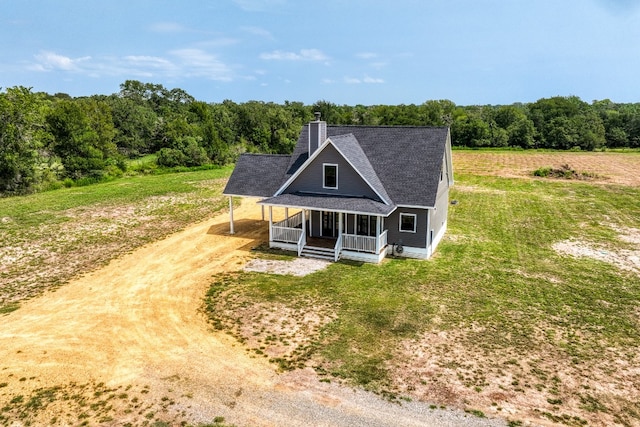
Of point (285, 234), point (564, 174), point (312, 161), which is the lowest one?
point (285, 234)

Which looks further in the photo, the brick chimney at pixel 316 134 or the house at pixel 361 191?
the brick chimney at pixel 316 134

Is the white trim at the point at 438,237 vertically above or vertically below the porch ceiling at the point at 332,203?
below

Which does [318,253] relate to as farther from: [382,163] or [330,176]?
[382,163]

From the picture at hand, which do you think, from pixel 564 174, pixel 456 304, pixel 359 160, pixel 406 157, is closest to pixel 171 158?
pixel 359 160

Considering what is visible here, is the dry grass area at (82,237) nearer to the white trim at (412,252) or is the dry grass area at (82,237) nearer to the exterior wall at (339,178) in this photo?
the exterior wall at (339,178)

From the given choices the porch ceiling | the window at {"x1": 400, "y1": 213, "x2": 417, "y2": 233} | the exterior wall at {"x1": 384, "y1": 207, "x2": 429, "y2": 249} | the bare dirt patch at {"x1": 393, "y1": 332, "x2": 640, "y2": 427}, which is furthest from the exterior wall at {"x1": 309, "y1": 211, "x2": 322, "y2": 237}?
the bare dirt patch at {"x1": 393, "y1": 332, "x2": 640, "y2": 427}

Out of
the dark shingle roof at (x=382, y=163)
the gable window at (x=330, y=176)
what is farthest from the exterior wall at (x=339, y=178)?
the dark shingle roof at (x=382, y=163)
